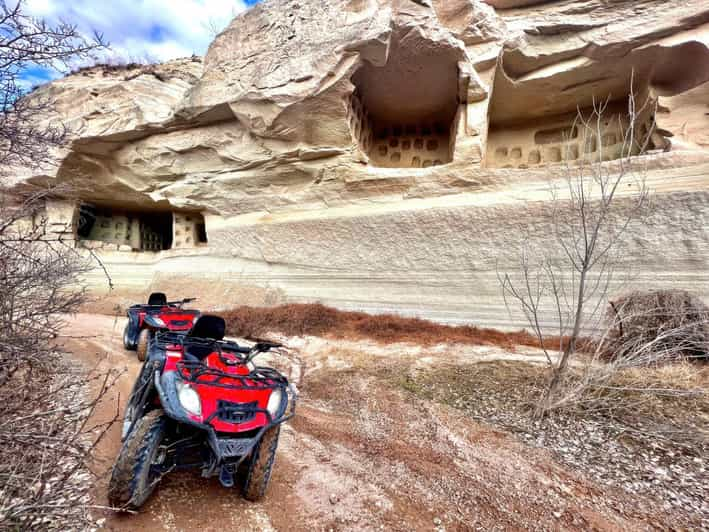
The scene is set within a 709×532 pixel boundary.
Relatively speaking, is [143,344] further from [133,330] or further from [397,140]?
[397,140]

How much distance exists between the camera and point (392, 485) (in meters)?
2.28

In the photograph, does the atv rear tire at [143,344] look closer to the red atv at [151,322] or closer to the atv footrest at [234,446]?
the red atv at [151,322]

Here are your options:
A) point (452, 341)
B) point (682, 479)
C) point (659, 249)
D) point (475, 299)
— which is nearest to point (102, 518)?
point (682, 479)

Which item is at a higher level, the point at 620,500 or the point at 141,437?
the point at 141,437

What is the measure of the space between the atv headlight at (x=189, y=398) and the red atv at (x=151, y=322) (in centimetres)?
341

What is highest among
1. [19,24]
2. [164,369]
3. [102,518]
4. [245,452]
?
[19,24]

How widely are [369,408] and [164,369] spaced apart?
2.19 m

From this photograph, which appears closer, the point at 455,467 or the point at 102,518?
the point at 102,518

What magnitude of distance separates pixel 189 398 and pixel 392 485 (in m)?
1.47

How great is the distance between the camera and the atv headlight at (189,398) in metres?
1.83

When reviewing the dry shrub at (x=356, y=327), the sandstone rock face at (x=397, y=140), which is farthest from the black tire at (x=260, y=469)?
the sandstone rock face at (x=397, y=140)

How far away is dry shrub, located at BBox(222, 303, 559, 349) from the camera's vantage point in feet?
20.1

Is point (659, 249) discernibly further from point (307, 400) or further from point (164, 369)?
point (164, 369)

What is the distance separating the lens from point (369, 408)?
356 centimetres
